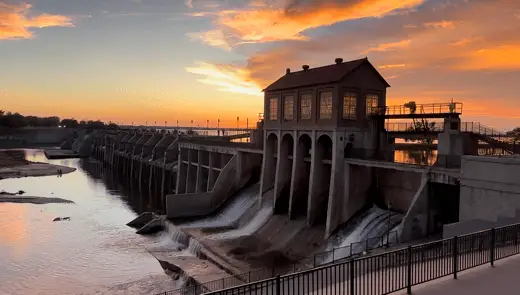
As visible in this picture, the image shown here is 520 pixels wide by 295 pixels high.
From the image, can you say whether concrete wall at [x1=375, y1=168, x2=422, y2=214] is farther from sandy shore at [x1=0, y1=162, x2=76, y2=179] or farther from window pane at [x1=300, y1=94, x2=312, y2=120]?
sandy shore at [x1=0, y1=162, x2=76, y2=179]

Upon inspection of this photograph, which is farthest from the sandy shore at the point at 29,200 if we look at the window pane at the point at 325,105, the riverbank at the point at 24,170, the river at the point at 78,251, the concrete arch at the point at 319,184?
the window pane at the point at 325,105

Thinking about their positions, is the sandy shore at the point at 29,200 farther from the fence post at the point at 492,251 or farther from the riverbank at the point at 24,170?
the fence post at the point at 492,251

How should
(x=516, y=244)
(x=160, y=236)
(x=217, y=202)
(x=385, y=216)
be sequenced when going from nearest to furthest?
(x=516, y=244) < (x=385, y=216) < (x=160, y=236) < (x=217, y=202)

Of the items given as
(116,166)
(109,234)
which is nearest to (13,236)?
(109,234)

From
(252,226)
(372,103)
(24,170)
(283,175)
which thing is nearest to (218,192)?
(252,226)

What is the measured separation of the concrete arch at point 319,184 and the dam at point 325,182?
10cm

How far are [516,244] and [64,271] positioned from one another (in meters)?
33.7

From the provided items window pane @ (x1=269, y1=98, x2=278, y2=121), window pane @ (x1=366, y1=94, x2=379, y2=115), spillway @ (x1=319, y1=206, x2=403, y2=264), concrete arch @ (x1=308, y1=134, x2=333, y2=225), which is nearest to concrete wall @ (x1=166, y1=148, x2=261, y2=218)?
window pane @ (x1=269, y1=98, x2=278, y2=121)

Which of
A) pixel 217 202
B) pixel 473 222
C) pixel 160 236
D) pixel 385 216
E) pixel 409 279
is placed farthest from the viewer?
pixel 217 202

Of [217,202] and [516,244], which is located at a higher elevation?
[516,244]

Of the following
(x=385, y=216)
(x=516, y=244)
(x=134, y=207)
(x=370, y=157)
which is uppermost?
(x=370, y=157)

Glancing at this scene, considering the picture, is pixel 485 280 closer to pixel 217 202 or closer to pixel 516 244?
pixel 516 244

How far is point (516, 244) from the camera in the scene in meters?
17.9

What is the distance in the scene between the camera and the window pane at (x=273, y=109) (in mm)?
45344
